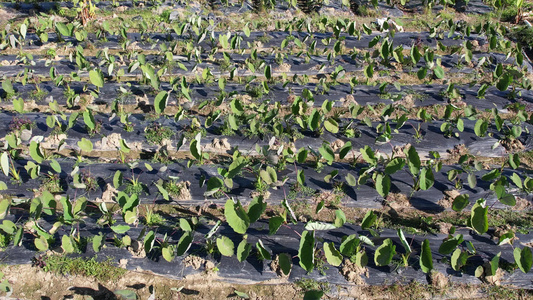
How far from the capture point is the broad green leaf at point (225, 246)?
3863mm

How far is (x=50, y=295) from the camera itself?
378 cm

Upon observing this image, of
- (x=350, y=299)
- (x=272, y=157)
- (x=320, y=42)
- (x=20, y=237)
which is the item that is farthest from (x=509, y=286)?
(x=320, y=42)

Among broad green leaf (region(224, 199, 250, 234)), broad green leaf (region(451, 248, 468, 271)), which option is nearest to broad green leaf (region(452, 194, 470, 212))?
broad green leaf (region(451, 248, 468, 271))

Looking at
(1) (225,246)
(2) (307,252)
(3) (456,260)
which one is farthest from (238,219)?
(3) (456,260)

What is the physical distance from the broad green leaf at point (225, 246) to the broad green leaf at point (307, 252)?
2.10ft

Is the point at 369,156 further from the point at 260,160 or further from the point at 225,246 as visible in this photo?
the point at 225,246

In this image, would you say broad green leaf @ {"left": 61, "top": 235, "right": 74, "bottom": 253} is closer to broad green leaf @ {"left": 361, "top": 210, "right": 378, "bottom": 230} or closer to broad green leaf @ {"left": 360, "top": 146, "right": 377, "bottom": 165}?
broad green leaf @ {"left": 361, "top": 210, "right": 378, "bottom": 230}

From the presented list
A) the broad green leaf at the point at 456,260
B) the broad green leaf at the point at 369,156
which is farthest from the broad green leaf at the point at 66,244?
the broad green leaf at the point at 456,260

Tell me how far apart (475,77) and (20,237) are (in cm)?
679

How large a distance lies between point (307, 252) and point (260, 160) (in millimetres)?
1750

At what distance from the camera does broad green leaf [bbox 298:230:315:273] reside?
12.0 ft

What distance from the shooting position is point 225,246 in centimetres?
388

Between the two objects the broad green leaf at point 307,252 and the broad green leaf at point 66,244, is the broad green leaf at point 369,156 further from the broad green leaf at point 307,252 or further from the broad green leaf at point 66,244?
the broad green leaf at point 66,244

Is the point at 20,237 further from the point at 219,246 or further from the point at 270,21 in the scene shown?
the point at 270,21
